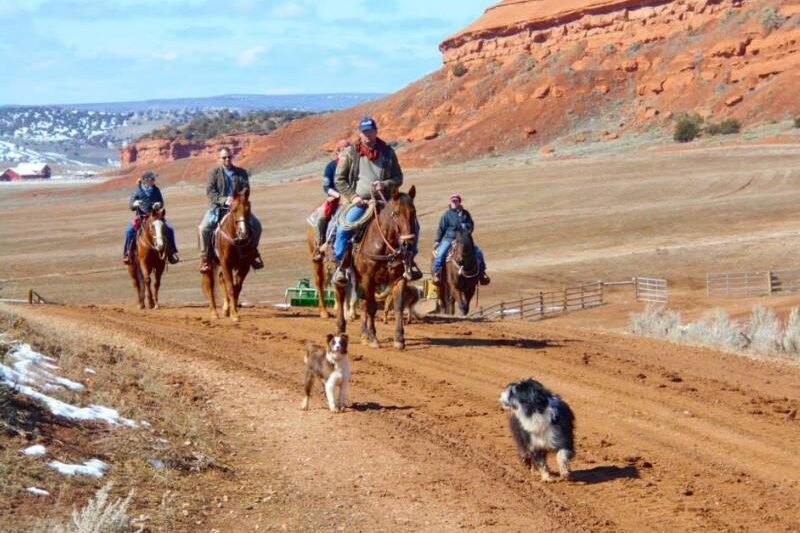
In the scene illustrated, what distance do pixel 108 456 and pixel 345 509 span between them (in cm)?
191

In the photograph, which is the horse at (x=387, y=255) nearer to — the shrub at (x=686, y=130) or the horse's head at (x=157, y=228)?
the horse's head at (x=157, y=228)

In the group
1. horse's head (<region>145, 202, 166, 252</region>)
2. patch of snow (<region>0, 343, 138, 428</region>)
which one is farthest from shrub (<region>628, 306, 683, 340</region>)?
patch of snow (<region>0, 343, 138, 428</region>)

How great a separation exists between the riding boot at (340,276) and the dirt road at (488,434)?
0.91 metres

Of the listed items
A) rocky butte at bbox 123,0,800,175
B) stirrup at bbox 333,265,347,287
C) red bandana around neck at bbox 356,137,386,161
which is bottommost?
stirrup at bbox 333,265,347,287

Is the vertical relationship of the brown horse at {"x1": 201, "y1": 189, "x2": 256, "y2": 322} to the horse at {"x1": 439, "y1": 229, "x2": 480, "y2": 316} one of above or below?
above

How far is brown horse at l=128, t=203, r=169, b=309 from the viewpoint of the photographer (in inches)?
996

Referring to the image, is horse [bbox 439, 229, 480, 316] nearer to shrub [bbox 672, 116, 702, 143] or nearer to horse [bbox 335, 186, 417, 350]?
horse [bbox 335, 186, 417, 350]

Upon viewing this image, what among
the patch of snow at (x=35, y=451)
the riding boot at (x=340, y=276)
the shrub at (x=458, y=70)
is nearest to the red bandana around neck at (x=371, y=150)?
the riding boot at (x=340, y=276)

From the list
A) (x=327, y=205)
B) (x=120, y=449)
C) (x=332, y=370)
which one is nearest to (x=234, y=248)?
(x=327, y=205)

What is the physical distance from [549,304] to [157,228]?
17.4m

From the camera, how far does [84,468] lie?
9.72 metres

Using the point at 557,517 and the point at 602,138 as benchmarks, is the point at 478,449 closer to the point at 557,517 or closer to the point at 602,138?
the point at 557,517

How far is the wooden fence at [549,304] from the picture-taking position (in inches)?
1517

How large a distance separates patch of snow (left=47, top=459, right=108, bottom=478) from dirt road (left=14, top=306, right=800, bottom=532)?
1076 millimetres
